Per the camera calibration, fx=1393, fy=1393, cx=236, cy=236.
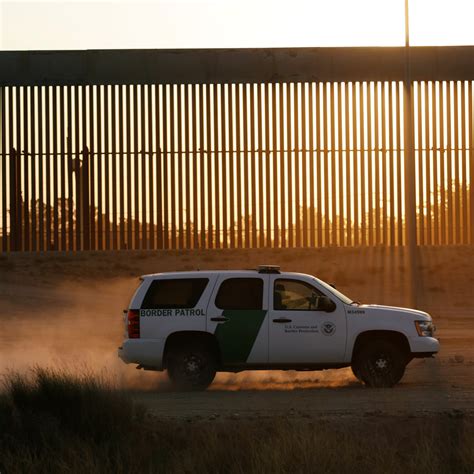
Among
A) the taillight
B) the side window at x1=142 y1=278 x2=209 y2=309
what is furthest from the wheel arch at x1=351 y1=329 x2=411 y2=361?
the taillight

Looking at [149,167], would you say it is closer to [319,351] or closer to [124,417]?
[319,351]

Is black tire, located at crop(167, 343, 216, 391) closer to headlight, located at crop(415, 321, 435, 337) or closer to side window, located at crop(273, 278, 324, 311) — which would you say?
side window, located at crop(273, 278, 324, 311)

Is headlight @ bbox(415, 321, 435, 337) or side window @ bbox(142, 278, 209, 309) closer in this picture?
side window @ bbox(142, 278, 209, 309)

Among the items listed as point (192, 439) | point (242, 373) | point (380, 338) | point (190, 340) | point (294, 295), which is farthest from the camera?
point (242, 373)

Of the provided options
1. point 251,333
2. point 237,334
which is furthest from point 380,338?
point 237,334

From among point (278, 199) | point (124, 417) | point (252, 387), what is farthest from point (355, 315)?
point (278, 199)

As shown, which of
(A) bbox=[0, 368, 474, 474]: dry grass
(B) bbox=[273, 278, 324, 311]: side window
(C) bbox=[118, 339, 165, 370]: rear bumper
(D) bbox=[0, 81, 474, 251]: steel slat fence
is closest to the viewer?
(A) bbox=[0, 368, 474, 474]: dry grass

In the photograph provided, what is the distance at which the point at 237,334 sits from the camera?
21984 millimetres

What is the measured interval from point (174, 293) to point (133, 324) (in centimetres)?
81

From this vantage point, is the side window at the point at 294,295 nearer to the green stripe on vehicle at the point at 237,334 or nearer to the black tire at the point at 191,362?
the green stripe on vehicle at the point at 237,334

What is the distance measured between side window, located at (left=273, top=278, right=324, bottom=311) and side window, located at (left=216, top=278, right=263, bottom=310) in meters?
0.27

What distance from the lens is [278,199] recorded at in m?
54.7

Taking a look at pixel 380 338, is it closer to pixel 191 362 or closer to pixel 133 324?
pixel 191 362

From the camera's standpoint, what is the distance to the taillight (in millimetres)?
21969
